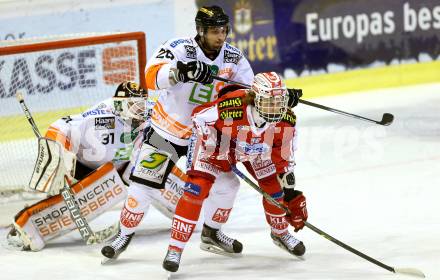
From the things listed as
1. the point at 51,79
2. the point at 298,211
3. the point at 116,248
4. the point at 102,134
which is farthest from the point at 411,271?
the point at 51,79

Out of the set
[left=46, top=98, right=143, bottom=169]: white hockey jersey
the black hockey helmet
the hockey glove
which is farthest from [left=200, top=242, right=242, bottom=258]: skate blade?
the black hockey helmet

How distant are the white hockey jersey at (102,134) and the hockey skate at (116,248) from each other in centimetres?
62

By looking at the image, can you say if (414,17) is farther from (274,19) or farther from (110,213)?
(110,213)

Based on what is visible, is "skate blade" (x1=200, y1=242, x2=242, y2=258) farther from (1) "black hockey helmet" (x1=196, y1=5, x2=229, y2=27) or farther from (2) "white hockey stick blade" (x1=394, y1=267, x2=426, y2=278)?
(1) "black hockey helmet" (x1=196, y1=5, x2=229, y2=27)

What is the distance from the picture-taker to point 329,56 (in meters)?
8.46

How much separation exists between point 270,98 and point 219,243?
2.95ft

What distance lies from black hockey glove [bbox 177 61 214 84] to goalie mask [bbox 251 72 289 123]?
0.81ft

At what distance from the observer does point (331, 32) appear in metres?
8.43

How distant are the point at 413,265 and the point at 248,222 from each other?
4.10ft

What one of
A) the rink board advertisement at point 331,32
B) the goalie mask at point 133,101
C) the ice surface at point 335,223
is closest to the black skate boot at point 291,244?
the ice surface at point 335,223

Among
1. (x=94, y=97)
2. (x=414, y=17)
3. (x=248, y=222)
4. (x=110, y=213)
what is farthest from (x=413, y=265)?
(x=414, y=17)

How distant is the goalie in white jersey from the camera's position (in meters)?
4.95

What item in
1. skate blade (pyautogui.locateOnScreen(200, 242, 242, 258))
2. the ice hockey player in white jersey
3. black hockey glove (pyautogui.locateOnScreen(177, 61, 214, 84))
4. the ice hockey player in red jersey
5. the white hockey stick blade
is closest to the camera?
the white hockey stick blade

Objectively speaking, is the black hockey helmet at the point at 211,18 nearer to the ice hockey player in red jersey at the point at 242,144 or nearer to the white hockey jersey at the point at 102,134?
the ice hockey player in red jersey at the point at 242,144
